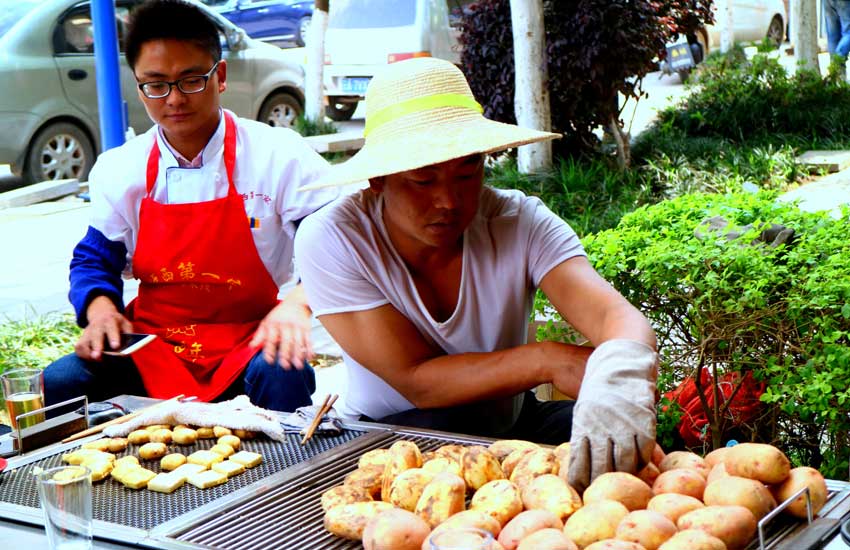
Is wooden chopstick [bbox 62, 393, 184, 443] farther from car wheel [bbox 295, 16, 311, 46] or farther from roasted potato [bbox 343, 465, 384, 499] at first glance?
car wheel [bbox 295, 16, 311, 46]

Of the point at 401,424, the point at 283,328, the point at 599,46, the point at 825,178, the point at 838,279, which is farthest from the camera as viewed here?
the point at 825,178

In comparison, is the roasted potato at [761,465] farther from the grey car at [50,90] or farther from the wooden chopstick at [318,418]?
the grey car at [50,90]

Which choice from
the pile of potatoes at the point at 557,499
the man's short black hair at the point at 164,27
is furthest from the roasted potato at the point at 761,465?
the man's short black hair at the point at 164,27

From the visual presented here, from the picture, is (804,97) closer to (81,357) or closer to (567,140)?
(567,140)

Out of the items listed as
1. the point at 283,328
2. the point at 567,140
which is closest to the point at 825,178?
the point at 567,140

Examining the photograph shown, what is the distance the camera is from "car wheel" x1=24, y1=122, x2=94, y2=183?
31.7ft

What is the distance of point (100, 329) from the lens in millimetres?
3143

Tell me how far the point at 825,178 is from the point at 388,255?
638cm

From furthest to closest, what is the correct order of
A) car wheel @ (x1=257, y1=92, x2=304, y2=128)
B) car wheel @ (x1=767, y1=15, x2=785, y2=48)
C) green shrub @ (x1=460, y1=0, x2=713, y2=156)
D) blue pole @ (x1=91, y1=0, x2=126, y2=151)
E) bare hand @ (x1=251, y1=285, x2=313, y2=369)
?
car wheel @ (x1=767, y1=15, x2=785, y2=48) → car wheel @ (x1=257, y1=92, x2=304, y2=128) → green shrub @ (x1=460, y1=0, x2=713, y2=156) → blue pole @ (x1=91, y1=0, x2=126, y2=151) → bare hand @ (x1=251, y1=285, x2=313, y2=369)

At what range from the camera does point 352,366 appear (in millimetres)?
2742

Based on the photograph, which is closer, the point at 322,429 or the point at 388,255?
the point at 322,429

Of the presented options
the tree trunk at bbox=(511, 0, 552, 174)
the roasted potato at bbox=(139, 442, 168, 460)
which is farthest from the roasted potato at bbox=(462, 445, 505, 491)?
the tree trunk at bbox=(511, 0, 552, 174)

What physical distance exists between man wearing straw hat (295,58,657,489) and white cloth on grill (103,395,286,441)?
282mm

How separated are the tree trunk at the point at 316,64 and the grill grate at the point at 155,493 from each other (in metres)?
8.65
